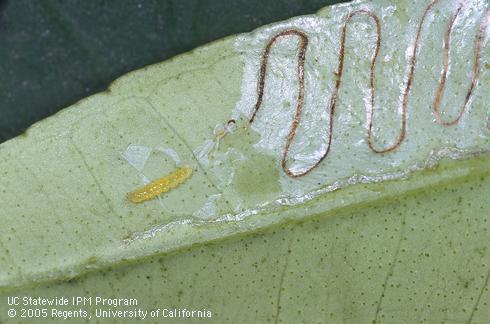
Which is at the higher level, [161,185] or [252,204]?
[161,185]

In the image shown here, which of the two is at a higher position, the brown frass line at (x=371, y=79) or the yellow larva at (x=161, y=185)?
the brown frass line at (x=371, y=79)

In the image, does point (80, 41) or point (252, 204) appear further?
point (80, 41)

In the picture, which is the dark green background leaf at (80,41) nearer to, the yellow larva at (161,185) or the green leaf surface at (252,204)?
the green leaf surface at (252,204)

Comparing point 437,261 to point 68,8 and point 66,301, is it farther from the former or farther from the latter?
point 68,8

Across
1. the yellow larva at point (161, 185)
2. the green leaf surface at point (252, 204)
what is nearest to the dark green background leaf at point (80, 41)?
the green leaf surface at point (252, 204)

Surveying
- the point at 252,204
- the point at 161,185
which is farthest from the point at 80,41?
the point at 252,204

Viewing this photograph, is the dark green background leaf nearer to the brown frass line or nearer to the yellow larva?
the brown frass line

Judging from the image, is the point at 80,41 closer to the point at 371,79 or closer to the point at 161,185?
the point at 161,185
